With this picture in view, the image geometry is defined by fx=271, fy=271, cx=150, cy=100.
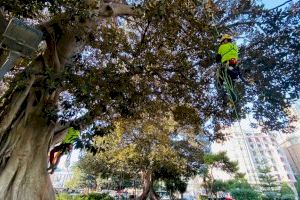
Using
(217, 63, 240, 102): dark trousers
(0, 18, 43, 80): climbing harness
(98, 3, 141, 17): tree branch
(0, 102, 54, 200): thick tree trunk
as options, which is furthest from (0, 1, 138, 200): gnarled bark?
(217, 63, 240, 102): dark trousers

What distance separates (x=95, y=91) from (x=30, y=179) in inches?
70.4

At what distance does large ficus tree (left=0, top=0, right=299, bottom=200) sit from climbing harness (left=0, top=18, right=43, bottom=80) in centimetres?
131

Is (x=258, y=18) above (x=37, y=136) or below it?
above

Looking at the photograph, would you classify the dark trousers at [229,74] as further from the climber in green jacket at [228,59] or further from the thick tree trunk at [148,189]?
the thick tree trunk at [148,189]

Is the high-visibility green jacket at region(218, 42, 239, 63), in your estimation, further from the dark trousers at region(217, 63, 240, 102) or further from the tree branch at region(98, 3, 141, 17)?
the tree branch at region(98, 3, 141, 17)

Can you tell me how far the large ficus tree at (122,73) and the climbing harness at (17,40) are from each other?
1.31 meters

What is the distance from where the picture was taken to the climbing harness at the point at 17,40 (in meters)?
2.67

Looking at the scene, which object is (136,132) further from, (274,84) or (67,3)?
(67,3)

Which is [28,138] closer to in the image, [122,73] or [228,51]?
[122,73]

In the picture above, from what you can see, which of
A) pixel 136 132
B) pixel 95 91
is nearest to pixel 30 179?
pixel 95 91

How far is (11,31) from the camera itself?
2.67m

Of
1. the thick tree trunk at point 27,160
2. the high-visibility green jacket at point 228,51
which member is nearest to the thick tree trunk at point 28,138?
the thick tree trunk at point 27,160

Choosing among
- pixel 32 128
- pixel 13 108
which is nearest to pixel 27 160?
pixel 32 128

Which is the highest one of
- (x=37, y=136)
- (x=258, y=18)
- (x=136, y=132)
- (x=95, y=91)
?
(x=136, y=132)
